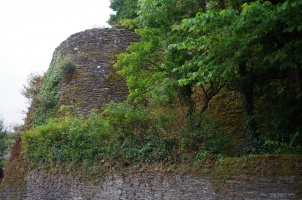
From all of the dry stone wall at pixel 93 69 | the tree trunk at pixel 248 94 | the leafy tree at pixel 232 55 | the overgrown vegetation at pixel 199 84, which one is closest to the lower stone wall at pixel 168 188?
the overgrown vegetation at pixel 199 84

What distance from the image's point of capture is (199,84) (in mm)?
6652

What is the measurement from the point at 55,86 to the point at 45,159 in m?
4.71

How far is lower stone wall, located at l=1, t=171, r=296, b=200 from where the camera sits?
545 cm

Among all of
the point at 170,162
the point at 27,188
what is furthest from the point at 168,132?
the point at 27,188

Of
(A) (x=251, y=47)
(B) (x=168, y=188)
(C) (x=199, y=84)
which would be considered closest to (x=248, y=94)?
(A) (x=251, y=47)

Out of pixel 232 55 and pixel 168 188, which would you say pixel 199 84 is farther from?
pixel 168 188

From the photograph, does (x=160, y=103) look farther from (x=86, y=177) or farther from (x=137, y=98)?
(x=86, y=177)

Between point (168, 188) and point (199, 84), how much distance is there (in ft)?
7.19

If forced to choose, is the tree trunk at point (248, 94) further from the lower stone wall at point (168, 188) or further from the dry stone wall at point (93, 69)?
the dry stone wall at point (93, 69)

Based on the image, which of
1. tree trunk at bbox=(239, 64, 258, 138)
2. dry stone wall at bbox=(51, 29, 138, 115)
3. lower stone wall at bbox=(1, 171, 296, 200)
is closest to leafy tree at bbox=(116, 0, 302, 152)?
tree trunk at bbox=(239, 64, 258, 138)

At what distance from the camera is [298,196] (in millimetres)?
5148

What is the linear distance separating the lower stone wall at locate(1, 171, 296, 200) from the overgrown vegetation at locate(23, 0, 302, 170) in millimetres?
472

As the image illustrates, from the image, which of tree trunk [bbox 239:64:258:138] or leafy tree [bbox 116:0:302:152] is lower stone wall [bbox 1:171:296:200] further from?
tree trunk [bbox 239:64:258:138]

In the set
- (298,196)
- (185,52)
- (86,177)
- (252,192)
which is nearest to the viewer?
(298,196)
